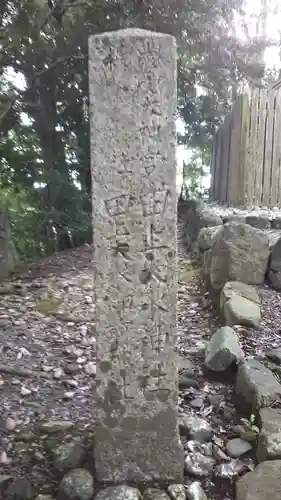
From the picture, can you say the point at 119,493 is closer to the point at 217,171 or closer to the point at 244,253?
the point at 244,253

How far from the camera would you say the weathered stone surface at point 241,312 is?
3.36 meters

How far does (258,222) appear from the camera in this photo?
5.34m

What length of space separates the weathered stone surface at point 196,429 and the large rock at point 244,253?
1.94m

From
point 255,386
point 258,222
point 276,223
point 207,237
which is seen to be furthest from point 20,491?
point 276,223

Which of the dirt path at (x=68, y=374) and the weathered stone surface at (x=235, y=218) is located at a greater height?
the weathered stone surface at (x=235, y=218)

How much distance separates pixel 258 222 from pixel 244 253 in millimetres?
1381

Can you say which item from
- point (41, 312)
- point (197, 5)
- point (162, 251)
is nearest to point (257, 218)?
point (197, 5)

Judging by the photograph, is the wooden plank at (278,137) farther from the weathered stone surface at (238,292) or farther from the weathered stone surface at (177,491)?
the weathered stone surface at (177,491)

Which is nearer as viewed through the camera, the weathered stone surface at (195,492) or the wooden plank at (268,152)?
the weathered stone surface at (195,492)

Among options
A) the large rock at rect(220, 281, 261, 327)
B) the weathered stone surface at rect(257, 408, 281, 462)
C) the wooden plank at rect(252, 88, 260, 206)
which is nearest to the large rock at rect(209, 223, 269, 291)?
the large rock at rect(220, 281, 261, 327)

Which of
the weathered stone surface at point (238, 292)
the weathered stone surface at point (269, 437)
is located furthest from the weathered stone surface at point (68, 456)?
the weathered stone surface at point (238, 292)

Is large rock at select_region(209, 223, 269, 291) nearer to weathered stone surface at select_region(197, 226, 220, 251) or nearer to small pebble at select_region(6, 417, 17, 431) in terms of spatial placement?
weathered stone surface at select_region(197, 226, 220, 251)

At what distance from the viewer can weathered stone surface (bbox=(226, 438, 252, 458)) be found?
7.05ft

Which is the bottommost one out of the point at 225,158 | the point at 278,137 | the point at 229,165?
the point at 229,165
